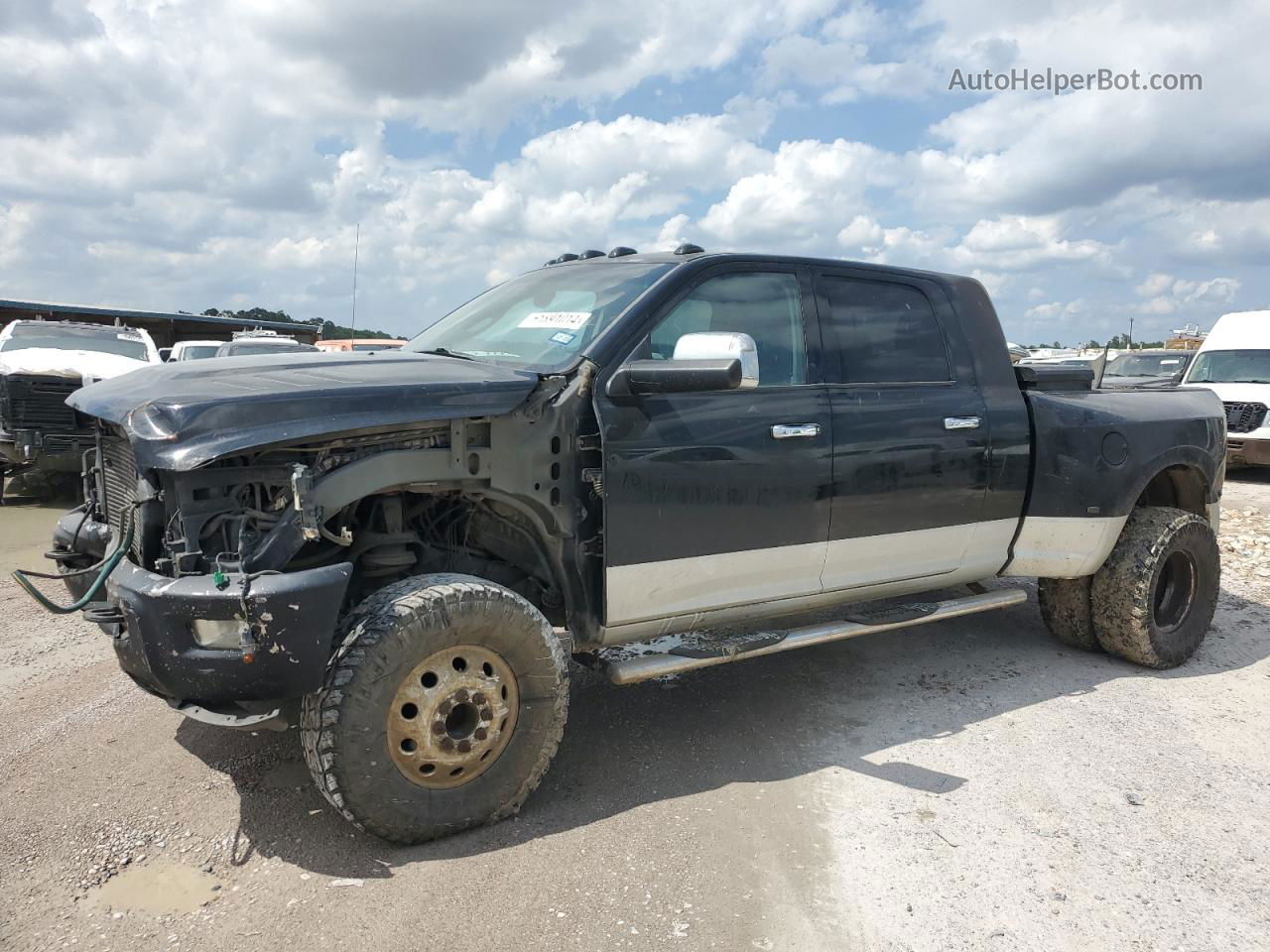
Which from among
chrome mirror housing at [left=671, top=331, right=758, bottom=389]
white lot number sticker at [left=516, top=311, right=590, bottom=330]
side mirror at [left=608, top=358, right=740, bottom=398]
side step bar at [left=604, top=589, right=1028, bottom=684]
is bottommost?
side step bar at [left=604, top=589, right=1028, bottom=684]

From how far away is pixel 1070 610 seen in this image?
5238mm

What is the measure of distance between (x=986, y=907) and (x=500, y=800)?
157 cm

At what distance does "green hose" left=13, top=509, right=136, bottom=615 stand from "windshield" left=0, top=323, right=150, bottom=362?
30.3ft

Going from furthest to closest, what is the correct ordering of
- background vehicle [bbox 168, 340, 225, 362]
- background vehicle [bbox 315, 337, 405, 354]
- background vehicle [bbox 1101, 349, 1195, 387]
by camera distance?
background vehicle [bbox 1101, 349, 1195, 387] → background vehicle [bbox 168, 340, 225, 362] → background vehicle [bbox 315, 337, 405, 354]

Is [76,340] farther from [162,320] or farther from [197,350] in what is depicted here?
[162,320]

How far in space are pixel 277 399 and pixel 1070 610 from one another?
4392mm

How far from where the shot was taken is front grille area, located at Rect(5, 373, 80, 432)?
399 centimetres

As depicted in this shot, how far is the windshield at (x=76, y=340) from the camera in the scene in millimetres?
11008

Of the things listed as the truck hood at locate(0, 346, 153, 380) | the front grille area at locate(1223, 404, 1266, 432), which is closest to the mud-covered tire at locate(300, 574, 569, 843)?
the truck hood at locate(0, 346, 153, 380)

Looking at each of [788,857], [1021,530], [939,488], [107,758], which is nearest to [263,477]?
[107,758]

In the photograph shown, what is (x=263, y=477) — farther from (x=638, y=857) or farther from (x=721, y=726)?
(x=721, y=726)

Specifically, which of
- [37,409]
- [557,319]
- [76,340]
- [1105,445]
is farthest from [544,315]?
[76,340]

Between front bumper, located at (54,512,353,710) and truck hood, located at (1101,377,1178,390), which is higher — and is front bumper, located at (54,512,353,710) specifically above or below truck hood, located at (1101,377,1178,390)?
below

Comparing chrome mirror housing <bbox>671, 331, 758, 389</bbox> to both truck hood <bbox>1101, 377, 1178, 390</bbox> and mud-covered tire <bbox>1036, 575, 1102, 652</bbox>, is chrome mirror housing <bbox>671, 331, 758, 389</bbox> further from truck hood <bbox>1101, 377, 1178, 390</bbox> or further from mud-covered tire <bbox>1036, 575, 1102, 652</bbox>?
truck hood <bbox>1101, 377, 1178, 390</bbox>
